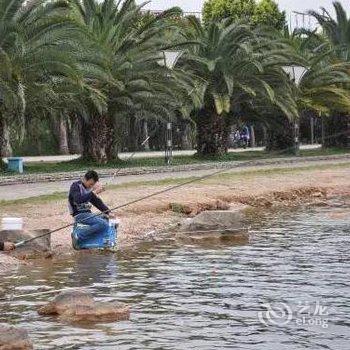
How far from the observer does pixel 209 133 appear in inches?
1700

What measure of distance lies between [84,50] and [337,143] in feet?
84.3

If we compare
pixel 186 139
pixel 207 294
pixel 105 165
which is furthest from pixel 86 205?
pixel 186 139

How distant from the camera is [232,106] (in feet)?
141

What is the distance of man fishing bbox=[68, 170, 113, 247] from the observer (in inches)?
629

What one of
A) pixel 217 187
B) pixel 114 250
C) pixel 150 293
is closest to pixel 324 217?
pixel 217 187

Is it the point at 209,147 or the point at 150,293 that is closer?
the point at 150,293

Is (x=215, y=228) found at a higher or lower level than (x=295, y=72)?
lower

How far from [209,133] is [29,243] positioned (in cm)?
2712

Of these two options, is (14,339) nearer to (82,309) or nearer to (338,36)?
(82,309)

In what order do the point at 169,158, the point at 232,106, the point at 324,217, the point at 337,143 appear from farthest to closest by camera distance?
1. the point at 337,143
2. the point at 232,106
3. the point at 169,158
4. the point at 324,217

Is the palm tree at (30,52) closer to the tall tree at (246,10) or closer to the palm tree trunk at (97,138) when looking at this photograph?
the palm tree trunk at (97,138)

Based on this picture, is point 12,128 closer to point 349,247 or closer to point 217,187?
point 217,187

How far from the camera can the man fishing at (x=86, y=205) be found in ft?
52.4

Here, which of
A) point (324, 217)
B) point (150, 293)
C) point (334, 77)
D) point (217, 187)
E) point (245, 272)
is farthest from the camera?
point (334, 77)
